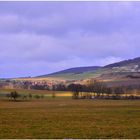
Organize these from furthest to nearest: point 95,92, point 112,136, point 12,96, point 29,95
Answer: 1. point 95,92
2. point 29,95
3. point 12,96
4. point 112,136

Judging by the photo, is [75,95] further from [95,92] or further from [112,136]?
[112,136]

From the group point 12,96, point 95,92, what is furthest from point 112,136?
point 95,92

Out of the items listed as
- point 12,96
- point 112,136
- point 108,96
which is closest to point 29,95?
point 12,96

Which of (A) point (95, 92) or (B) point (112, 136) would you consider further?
(A) point (95, 92)

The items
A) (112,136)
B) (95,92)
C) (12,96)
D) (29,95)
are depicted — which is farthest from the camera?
(95,92)

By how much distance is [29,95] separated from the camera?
6688 inches

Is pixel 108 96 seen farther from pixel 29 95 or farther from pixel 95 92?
pixel 29 95

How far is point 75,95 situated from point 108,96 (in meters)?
14.1

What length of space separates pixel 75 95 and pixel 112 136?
506 ft

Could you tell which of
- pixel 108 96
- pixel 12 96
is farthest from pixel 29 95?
pixel 108 96

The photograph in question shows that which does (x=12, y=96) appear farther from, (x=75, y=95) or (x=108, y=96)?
(x=108, y=96)

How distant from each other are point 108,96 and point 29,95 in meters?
33.2

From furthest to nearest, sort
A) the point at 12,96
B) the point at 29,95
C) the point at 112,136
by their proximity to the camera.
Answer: the point at 29,95 → the point at 12,96 → the point at 112,136

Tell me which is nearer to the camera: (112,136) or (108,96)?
(112,136)
